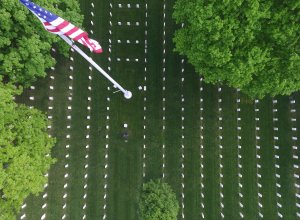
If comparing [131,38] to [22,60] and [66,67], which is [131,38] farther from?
[22,60]

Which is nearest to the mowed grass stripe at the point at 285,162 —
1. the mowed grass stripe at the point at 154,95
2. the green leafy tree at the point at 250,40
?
the green leafy tree at the point at 250,40

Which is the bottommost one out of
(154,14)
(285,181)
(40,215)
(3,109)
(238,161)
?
(40,215)

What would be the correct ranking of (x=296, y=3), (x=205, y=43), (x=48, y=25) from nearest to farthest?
(x=48, y=25)
(x=296, y=3)
(x=205, y=43)

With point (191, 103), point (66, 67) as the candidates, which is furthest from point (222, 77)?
point (66, 67)

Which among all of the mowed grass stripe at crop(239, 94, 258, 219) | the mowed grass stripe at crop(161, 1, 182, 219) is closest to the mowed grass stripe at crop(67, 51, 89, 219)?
the mowed grass stripe at crop(161, 1, 182, 219)

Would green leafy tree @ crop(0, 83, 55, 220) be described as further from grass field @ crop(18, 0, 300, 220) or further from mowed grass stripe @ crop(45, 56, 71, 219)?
grass field @ crop(18, 0, 300, 220)

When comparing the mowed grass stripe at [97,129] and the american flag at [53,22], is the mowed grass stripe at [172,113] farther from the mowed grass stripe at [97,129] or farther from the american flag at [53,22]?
the american flag at [53,22]

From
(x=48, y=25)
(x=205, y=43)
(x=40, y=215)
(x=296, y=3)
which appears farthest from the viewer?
(x=40, y=215)
